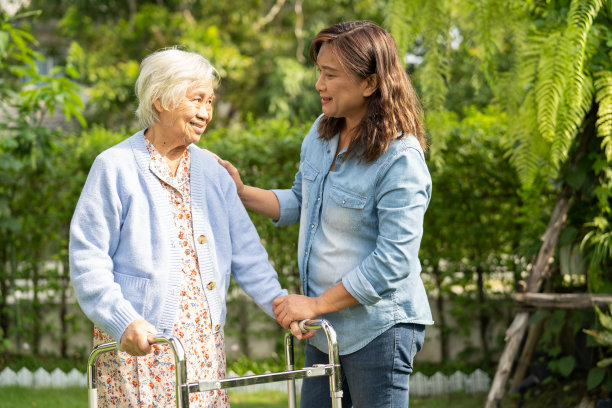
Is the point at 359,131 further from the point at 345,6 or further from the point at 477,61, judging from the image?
the point at 345,6

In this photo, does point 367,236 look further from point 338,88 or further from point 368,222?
point 338,88

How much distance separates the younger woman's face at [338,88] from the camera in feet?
7.23

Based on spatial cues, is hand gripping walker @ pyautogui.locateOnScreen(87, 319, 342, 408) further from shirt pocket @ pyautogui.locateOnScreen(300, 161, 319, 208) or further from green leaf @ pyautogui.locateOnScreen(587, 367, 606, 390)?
green leaf @ pyautogui.locateOnScreen(587, 367, 606, 390)

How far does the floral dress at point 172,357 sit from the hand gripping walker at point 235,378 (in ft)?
0.34

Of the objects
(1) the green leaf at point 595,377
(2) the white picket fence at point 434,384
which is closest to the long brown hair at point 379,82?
(1) the green leaf at point 595,377

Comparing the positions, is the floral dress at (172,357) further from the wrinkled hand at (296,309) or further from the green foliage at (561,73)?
the green foliage at (561,73)

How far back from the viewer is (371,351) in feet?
7.27

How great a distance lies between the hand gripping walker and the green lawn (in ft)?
9.83

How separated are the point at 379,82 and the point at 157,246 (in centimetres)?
81

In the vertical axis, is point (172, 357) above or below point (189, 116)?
below

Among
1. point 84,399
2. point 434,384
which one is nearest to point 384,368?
point 434,384

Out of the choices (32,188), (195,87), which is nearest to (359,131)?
(195,87)

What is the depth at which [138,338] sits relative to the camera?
6.53ft

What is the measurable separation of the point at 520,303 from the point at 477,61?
4.72 ft
